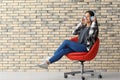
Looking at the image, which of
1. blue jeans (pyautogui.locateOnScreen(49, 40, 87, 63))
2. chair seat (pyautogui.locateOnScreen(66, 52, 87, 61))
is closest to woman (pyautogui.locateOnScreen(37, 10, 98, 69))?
blue jeans (pyautogui.locateOnScreen(49, 40, 87, 63))

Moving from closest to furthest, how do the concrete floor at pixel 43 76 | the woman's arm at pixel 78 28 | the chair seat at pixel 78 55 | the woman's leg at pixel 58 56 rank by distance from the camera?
the chair seat at pixel 78 55 < the woman's leg at pixel 58 56 < the concrete floor at pixel 43 76 < the woman's arm at pixel 78 28

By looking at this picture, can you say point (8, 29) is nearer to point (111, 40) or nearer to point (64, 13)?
point (64, 13)

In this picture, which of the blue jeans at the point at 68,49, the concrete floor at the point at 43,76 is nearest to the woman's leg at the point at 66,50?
the blue jeans at the point at 68,49

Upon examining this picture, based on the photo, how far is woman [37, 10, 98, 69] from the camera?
504cm

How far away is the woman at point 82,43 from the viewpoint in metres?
5.04

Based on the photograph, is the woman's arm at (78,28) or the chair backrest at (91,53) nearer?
the chair backrest at (91,53)

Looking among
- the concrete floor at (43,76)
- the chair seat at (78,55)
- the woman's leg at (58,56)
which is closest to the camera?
the chair seat at (78,55)

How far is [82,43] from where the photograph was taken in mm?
5262

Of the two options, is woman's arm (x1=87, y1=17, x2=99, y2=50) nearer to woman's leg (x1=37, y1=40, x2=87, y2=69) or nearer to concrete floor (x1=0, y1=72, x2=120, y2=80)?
woman's leg (x1=37, y1=40, x2=87, y2=69)

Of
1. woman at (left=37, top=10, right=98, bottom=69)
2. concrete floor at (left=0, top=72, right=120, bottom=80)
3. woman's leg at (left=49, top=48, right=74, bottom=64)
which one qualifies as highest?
woman at (left=37, top=10, right=98, bottom=69)

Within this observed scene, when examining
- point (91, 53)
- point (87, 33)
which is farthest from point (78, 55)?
point (87, 33)

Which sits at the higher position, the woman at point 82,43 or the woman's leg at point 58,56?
the woman at point 82,43

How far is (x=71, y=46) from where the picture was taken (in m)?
5.11

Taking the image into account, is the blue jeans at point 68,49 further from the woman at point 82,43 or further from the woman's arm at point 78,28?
the woman's arm at point 78,28
